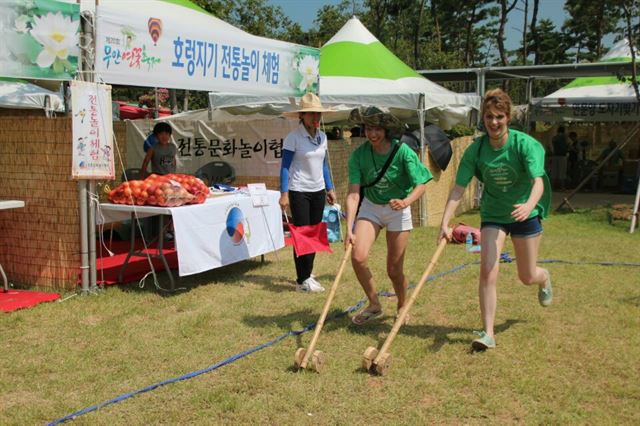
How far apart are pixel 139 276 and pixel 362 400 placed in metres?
3.94

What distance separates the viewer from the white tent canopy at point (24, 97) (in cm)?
1157

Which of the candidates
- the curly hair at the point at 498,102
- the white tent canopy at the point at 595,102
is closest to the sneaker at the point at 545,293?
the curly hair at the point at 498,102

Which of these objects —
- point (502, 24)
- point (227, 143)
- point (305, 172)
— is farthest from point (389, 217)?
point (502, 24)

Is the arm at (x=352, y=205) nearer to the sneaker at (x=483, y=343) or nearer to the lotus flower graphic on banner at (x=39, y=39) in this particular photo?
the sneaker at (x=483, y=343)

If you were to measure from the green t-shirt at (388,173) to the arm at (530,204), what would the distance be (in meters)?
0.83

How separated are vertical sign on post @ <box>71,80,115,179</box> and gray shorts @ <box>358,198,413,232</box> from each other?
2.63 metres

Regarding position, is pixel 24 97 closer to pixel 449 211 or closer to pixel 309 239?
pixel 309 239

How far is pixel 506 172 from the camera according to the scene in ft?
14.8

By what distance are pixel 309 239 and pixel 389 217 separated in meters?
1.58

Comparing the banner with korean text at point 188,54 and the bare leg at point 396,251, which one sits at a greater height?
the banner with korean text at point 188,54

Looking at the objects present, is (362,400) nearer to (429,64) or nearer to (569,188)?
(569,188)

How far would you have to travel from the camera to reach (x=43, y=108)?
11.8 m

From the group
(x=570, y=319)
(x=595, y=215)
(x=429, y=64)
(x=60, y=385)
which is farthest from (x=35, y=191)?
(x=429, y=64)

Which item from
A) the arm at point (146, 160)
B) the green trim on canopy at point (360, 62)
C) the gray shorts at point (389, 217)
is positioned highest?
the green trim on canopy at point (360, 62)
